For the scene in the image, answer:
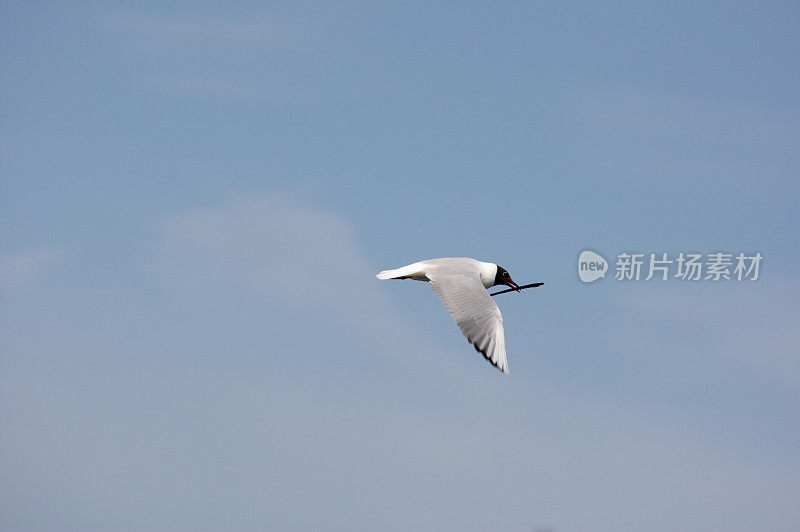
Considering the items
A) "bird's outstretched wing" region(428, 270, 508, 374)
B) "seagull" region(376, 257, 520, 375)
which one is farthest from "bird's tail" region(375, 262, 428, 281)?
"bird's outstretched wing" region(428, 270, 508, 374)

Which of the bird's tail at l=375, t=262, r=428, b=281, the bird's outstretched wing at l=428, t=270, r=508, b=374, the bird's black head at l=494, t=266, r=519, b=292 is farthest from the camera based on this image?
the bird's black head at l=494, t=266, r=519, b=292

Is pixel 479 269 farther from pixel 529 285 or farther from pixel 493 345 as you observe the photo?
pixel 493 345

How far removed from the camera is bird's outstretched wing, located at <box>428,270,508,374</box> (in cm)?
762

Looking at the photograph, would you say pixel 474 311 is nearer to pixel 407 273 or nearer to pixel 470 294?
pixel 470 294

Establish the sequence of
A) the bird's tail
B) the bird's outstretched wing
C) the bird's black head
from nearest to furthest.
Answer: the bird's outstretched wing → the bird's tail → the bird's black head

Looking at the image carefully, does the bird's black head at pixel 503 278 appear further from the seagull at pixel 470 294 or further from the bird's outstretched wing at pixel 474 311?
the bird's outstretched wing at pixel 474 311

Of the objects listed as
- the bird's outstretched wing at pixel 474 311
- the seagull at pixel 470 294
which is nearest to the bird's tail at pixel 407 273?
the seagull at pixel 470 294

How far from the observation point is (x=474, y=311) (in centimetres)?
807

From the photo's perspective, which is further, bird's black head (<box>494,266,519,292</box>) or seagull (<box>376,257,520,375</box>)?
bird's black head (<box>494,266,519,292</box>)

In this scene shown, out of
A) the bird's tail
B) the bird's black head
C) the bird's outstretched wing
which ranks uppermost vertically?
the bird's black head

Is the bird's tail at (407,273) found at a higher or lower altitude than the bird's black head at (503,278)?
lower

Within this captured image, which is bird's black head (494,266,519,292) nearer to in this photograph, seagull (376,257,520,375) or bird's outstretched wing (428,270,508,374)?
seagull (376,257,520,375)

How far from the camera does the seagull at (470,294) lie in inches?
302

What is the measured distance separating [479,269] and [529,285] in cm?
98
